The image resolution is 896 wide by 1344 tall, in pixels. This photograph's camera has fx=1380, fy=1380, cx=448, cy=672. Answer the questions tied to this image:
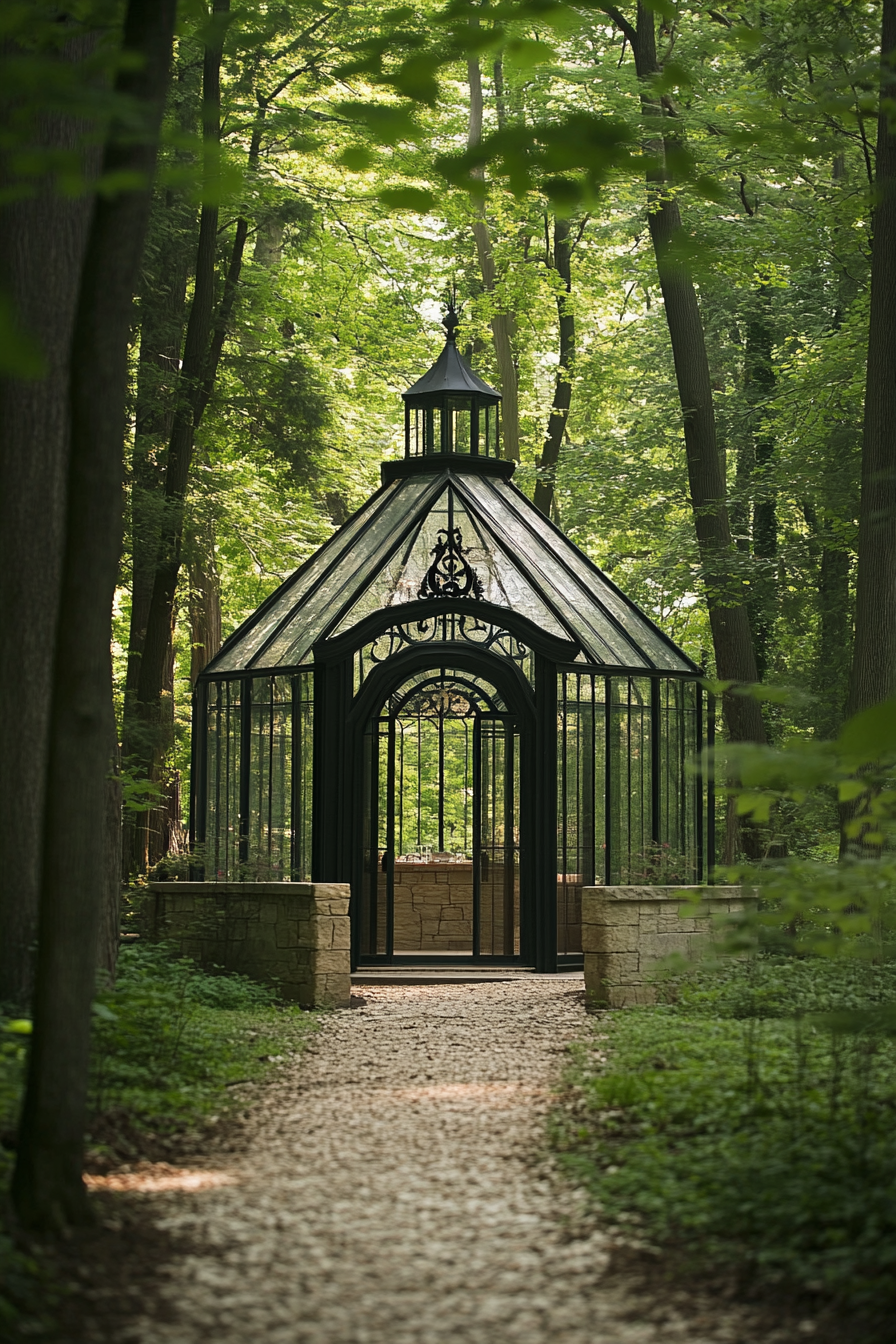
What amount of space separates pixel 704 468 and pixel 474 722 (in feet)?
13.8

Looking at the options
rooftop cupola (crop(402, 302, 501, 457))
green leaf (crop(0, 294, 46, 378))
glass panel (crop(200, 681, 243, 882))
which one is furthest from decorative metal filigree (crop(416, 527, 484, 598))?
green leaf (crop(0, 294, 46, 378))

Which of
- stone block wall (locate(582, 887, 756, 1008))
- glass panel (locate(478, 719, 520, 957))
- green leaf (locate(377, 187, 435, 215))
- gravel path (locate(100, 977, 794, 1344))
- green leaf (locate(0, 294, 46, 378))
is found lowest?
gravel path (locate(100, 977, 794, 1344))

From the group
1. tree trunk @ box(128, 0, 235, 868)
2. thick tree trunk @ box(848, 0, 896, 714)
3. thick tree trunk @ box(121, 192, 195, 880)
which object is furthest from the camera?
tree trunk @ box(128, 0, 235, 868)

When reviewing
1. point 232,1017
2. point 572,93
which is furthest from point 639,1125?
point 572,93

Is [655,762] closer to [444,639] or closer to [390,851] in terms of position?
[444,639]

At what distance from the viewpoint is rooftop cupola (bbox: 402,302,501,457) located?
12938 millimetres

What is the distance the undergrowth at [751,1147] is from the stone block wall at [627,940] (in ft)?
5.21

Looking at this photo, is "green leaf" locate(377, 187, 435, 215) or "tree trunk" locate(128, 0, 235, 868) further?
"tree trunk" locate(128, 0, 235, 868)

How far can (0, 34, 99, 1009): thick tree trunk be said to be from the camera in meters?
6.06

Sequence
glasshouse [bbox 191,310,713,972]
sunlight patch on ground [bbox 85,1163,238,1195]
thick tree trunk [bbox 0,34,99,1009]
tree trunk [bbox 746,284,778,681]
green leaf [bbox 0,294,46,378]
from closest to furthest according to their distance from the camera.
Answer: green leaf [bbox 0,294,46,378] → sunlight patch on ground [bbox 85,1163,238,1195] → thick tree trunk [bbox 0,34,99,1009] → glasshouse [bbox 191,310,713,972] → tree trunk [bbox 746,284,778,681]

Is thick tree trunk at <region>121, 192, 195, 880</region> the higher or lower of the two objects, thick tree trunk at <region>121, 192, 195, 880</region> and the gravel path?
the higher

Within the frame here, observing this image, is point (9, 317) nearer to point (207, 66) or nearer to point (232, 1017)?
point (232, 1017)

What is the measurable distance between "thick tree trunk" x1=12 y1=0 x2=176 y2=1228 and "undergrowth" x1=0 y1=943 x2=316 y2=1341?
1.36 ft

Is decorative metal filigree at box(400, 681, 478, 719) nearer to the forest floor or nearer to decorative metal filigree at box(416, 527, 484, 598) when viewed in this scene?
decorative metal filigree at box(416, 527, 484, 598)
